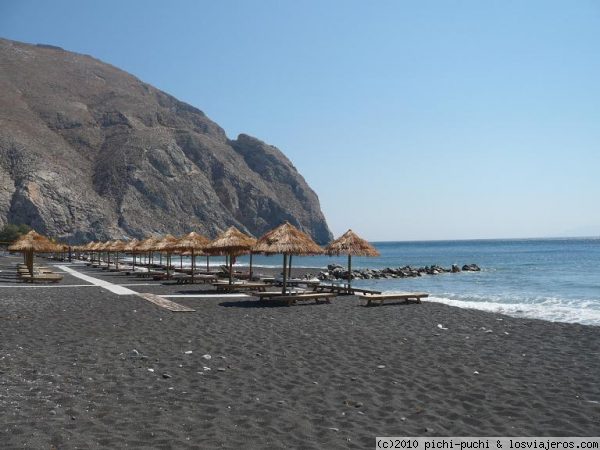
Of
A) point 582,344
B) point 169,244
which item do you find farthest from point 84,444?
point 169,244

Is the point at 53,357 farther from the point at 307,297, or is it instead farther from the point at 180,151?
the point at 180,151

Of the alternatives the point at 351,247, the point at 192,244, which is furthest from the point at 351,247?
the point at 192,244

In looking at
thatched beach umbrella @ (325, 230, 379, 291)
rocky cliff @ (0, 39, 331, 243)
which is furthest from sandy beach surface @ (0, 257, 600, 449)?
rocky cliff @ (0, 39, 331, 243)

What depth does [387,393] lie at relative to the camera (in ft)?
21.4

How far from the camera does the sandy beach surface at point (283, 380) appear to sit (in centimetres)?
522

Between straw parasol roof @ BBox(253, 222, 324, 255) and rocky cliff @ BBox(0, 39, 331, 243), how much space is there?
7692 centimetres

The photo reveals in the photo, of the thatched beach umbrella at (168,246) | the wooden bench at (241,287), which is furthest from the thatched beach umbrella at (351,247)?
the thatched beach umbrella at (168,246)

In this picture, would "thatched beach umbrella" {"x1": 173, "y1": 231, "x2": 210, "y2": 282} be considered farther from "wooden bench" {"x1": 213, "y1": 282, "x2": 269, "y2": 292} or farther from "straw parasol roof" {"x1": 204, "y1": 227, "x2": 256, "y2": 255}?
"wooden bench" {"x1": 213, "y1": 282, "x2": 269, "y2": 292}

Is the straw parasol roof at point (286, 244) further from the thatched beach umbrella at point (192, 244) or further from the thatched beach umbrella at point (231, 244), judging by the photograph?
the thatched beach umbrella at point (192, 244)

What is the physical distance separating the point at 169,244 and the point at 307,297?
532 inches

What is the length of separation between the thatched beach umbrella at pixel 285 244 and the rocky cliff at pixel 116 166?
76.9 m

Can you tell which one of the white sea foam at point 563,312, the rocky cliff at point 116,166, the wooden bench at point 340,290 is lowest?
the white sea foam at point 563,312

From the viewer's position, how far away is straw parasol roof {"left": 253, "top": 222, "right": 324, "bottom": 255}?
1784 centimetres

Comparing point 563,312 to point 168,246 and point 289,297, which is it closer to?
point 289,297
